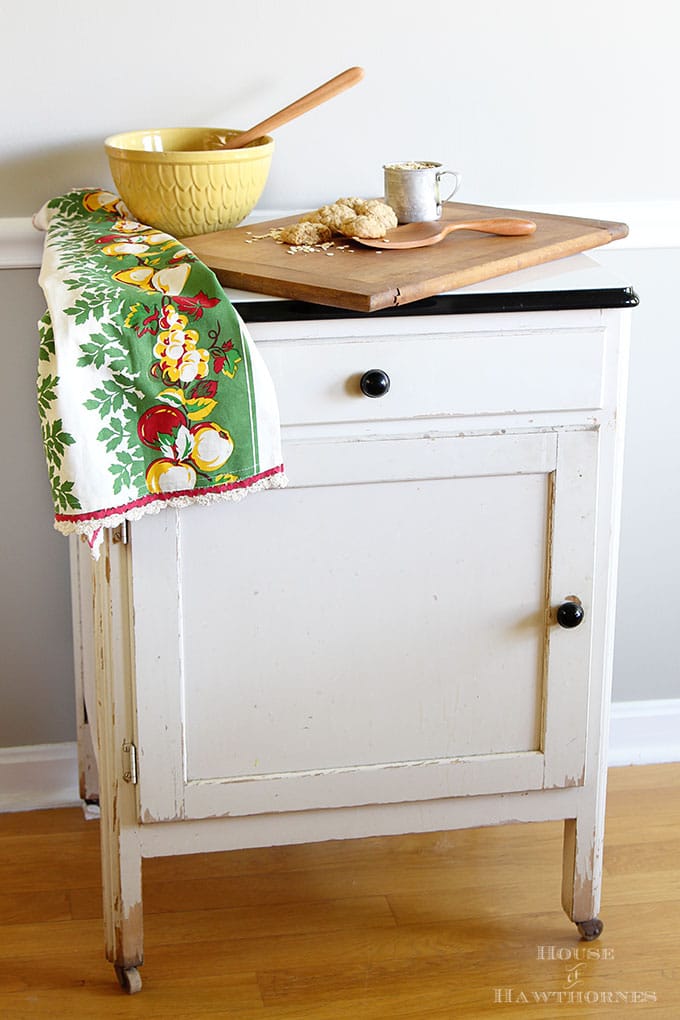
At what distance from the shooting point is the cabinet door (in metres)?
1.39

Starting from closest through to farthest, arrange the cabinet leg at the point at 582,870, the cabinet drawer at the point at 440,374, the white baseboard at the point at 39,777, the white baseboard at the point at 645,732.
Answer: the cabinet drawer at the point at 440,374, the cabinet leg at the point at 582,870, the white baseboard at the point at 39,777, the white baseboard at the point at 645,732

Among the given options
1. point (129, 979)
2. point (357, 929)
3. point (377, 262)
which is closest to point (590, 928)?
point (357, 929)

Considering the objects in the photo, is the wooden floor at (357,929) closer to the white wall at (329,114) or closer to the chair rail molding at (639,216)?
the white wall at (329,114)

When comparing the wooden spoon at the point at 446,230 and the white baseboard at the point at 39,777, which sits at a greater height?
Answer: the wooden spoon at the point at 446,230

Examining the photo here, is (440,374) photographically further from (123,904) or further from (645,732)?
(645,732)

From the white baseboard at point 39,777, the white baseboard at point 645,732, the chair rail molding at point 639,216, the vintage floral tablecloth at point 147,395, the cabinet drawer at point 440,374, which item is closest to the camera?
the vintage floral tablecloth at point 147,395

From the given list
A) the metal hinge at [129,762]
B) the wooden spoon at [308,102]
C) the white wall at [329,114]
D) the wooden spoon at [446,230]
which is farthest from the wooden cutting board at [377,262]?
the metal hinge at [129,762]

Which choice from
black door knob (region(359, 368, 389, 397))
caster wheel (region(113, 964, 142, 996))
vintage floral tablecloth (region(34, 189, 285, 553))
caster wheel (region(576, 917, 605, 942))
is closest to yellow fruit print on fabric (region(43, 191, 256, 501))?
vintage floral tablecloth (region(34, 189, 285, 553))

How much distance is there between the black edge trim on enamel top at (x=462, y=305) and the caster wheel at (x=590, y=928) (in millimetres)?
785

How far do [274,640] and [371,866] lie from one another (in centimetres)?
50

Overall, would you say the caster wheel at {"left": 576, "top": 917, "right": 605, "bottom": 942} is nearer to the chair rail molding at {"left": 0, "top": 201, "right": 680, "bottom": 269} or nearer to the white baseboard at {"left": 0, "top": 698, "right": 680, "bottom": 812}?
the white baseboard at {"left": 0, "top": 698, "right": 680, "bottom": 812}

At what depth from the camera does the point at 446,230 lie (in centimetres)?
147

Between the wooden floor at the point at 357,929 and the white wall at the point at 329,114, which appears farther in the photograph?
the white wall at the point at 329,114

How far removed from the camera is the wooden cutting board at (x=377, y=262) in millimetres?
1291
